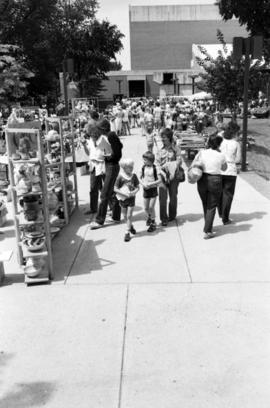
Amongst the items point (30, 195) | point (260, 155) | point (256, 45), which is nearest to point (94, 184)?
point (30, 195)

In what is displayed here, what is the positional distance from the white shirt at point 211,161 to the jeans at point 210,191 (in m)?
0.08

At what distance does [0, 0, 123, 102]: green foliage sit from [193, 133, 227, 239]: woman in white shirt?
38.6m

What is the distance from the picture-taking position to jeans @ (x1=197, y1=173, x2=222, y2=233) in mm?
6680

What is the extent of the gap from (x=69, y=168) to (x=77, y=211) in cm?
83

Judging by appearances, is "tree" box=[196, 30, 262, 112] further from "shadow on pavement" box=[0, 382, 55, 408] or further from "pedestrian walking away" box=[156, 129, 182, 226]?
"shadow on pavement" box=[0, 382, 55, 408]

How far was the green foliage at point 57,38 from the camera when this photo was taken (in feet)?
141

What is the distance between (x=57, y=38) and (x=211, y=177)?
4737 cm

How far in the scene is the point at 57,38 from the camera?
49750 mm

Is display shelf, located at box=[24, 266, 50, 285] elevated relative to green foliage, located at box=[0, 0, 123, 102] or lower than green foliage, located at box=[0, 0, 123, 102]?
lower

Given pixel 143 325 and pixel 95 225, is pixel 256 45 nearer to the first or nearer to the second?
pixel 95 225

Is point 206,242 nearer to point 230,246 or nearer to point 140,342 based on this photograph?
point 230,246

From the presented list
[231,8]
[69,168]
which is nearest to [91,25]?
[231,8]

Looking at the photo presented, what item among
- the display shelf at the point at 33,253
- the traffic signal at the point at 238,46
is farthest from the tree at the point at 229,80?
the display shelf at the point at 33,253

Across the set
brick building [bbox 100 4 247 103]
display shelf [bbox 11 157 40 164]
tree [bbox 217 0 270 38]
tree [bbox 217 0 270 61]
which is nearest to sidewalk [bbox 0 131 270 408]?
display shelf [bbox 11 157 40 164]
